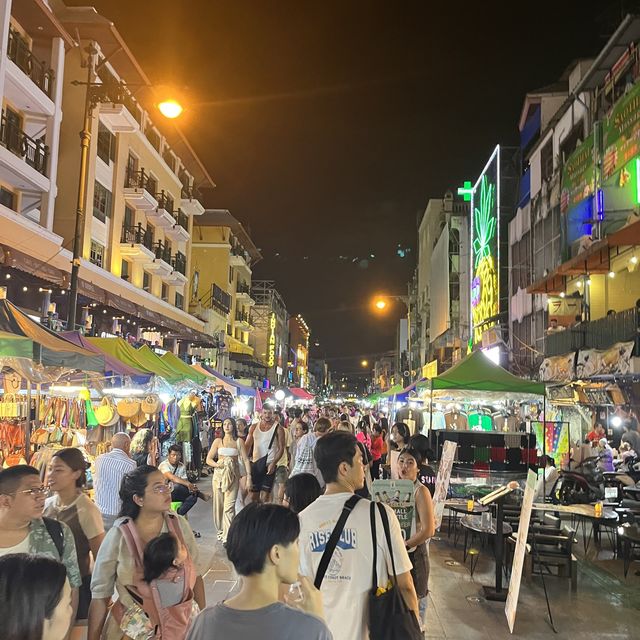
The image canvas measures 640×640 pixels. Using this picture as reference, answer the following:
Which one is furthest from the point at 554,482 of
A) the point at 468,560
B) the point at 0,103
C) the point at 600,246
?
the point at 0,103

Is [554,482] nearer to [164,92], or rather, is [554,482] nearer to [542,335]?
[164,92]

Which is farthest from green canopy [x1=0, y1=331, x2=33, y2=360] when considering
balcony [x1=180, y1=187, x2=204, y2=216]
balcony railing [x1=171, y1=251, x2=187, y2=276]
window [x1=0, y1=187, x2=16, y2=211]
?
balcony [x1=180, y1=187, x2=204, y2=216]

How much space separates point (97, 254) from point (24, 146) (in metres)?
6.72

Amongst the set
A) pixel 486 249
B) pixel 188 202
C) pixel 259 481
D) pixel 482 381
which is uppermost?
pixel 188 202

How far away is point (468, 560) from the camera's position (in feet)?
29.3

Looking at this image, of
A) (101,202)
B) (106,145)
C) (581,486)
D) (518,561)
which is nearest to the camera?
(518,561)

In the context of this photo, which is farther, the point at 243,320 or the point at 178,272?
the point at 243,320

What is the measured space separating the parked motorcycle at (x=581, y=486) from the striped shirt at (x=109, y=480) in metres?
8.19

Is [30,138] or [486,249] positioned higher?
[486,249]

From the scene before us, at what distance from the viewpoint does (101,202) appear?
83.7 ft

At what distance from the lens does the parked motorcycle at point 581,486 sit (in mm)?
11203

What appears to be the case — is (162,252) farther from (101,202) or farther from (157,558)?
(157,558)

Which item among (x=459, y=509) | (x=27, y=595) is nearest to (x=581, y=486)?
(x=459, y=509)

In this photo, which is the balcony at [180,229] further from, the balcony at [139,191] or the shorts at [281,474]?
the shorts at [281,474]
